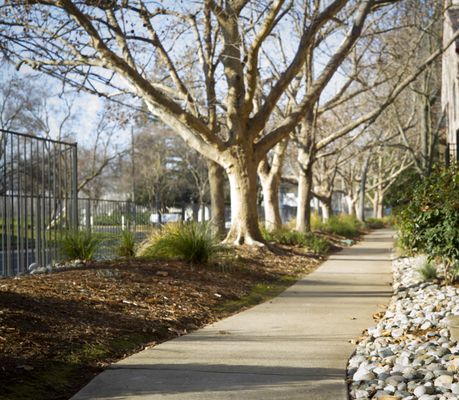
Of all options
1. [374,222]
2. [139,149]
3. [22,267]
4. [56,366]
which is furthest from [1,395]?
[139,149]

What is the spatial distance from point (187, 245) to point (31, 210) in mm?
2931

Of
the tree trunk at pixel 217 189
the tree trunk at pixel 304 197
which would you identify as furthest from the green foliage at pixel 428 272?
the tree trunk at pixel 304 197

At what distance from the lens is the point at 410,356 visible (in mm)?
6387

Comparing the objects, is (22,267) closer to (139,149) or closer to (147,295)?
(147,295)

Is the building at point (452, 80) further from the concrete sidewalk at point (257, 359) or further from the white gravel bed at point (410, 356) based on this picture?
the concrete sidewalk at point (257, 359)

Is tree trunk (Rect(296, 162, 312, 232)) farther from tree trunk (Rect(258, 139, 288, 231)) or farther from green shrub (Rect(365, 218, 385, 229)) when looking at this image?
green shrub (Rect(365, 218, 385, 229))

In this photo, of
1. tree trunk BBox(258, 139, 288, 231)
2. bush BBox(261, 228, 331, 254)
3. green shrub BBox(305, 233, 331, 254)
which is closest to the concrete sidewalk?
green shrub BBox(305, 233, 331, 254)

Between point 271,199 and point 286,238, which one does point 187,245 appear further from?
point 271,199

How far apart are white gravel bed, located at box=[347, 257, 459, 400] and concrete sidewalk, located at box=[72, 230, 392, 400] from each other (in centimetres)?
20

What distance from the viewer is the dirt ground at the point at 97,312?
5.72 metres

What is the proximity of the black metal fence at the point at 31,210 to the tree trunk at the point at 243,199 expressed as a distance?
4.18 meters

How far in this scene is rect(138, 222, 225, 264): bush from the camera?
41.9 ft

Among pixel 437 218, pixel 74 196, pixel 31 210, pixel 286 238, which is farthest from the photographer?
pixel 286 238

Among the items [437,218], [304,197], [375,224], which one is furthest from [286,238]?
[375,224]
